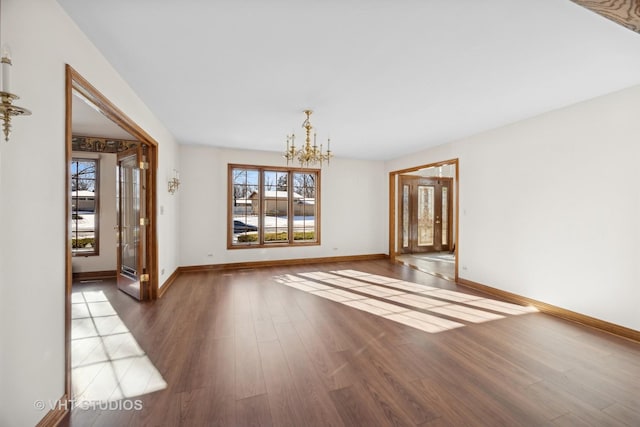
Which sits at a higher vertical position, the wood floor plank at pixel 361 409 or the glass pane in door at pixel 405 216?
the glass pane in door at pixel 405 216

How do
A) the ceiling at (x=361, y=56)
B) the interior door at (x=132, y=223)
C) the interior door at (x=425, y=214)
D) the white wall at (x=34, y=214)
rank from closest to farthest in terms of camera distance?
Answer: the white wall at (x=34, y=214) < the ceiling at (x=361, y=56) < the interior door at (x=132, y=223) < the interior door at (x=425, y=214)

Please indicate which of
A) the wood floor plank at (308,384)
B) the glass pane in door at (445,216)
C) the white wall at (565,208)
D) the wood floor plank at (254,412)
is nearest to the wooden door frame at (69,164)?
the wood floor plank at (254,412)

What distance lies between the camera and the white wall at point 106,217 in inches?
197

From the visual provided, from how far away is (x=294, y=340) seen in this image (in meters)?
2.64

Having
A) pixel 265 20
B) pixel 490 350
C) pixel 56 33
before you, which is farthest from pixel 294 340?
pixel 56 33

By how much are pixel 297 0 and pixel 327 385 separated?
263 centimetres

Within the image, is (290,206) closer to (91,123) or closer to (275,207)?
(275,207)

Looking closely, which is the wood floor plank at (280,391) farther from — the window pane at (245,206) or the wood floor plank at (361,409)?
the window pane at (245,206)

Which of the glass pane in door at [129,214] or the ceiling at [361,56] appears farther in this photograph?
the glass pane in door at [129,214]

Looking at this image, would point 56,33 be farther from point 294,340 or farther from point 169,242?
point 169,242

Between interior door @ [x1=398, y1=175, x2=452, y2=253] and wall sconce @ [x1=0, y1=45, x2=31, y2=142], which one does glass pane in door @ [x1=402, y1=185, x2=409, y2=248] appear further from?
wall sconce @ [x1=0, y1=45, x2=31, y2=142]

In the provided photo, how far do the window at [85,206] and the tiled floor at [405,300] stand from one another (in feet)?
12.1

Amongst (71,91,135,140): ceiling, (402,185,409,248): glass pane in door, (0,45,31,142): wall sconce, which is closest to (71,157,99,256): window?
(71,91,135,140): ceiling

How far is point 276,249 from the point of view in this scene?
6.16 meters
